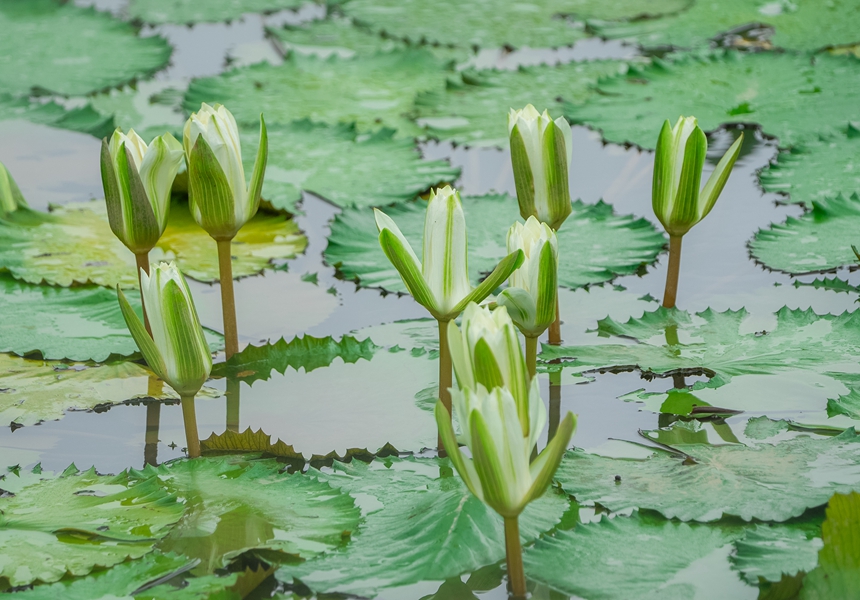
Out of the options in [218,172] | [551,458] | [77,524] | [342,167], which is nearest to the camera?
[551,458]

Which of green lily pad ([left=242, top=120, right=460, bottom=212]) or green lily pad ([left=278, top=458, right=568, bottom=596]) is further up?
green lily pad ([left=242, top=120, right=460, bottom=212])

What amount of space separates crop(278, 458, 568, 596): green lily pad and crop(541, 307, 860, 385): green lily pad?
34 centimetres

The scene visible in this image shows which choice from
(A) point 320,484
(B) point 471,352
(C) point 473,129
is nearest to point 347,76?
(C) point 473,129

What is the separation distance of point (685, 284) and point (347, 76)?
160 centimetres

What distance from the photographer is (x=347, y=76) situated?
2.92 metres

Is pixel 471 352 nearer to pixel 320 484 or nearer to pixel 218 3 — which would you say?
pixel 320 484

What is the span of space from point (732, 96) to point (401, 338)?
54.6 inches

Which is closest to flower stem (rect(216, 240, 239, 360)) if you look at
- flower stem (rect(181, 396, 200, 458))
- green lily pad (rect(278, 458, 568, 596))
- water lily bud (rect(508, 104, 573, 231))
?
flower stem (rect(181, 396, 200, 458))

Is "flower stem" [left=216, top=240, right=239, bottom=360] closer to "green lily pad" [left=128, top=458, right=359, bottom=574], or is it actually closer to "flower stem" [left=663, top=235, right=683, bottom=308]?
"green lily pad" [left=128, top=458, right=359, bottom=574]

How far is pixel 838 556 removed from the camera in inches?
36.5

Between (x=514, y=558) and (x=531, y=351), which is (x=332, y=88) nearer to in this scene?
(x=531, y=351)

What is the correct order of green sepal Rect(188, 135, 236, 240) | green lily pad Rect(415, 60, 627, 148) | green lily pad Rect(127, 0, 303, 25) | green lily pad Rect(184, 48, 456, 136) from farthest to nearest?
green lily pad Rect(127, 0, 303, 25), green lily pad Rect(184, 48, 456, 136), green lily pad Rect(415, 60, 627, 148), green sepal Rect(188, 135, 236, 240)

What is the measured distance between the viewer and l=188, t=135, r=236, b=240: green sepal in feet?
4.40

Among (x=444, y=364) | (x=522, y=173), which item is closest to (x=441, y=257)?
(x=444, y=364)
